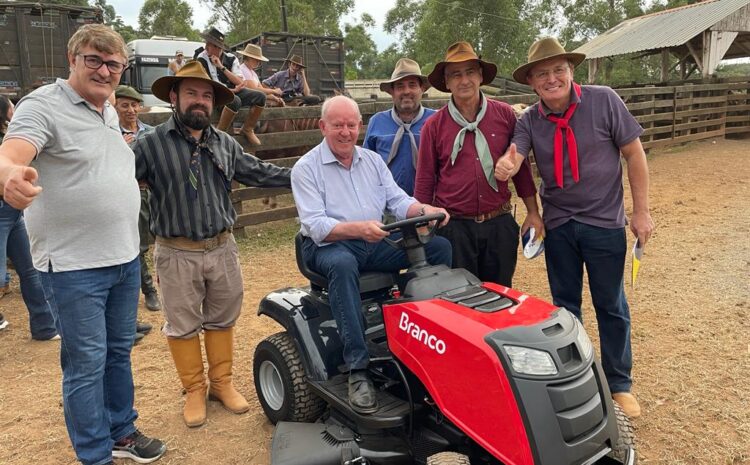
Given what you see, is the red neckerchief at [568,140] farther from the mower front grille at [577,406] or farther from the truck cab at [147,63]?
the truck cab at [147,63]

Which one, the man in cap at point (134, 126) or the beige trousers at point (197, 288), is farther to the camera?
the man in cap at point (134, 126)

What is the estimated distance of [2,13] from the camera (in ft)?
31.2

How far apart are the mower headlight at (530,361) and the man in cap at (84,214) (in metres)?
1.87

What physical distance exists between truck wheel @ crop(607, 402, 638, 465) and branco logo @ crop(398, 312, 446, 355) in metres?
0.79

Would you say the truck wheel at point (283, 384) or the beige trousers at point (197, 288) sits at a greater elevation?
the beige trousers at point (197, 288)

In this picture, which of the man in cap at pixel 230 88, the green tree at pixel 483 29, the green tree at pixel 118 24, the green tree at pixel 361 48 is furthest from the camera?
the green tree at pixel 361 48

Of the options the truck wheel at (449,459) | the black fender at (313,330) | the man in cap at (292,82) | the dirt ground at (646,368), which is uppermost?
the man in cap at (292,82)

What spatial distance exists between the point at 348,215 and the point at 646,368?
2.40 metres

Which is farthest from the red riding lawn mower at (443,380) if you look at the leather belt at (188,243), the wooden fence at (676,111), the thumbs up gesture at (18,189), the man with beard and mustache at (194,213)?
the wooden fence at (676,111)

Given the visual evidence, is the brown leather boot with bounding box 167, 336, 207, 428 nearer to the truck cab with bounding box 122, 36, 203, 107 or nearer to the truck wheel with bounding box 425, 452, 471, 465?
the truck wheel with bounding box 425, 452, 471, 465

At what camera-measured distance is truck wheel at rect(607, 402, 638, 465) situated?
7.79ft

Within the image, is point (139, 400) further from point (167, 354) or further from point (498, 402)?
point (498, 402)

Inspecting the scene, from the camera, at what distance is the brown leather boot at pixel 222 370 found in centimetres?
362

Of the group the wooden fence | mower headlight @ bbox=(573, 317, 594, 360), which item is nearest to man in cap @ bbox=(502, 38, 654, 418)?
mower headlight @ bbox=(573, 317, 594, 360)
